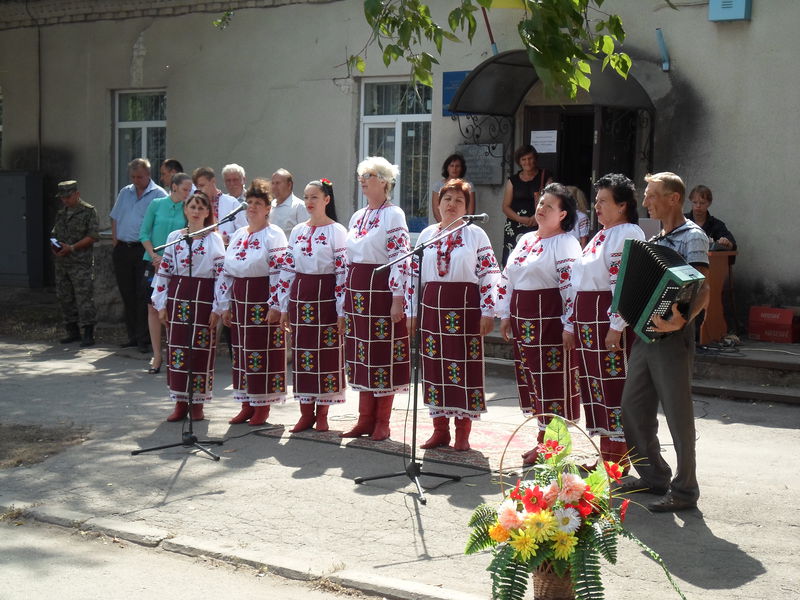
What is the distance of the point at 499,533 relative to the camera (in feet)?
13.0

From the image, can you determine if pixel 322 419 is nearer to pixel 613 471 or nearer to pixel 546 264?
pixel 546 264

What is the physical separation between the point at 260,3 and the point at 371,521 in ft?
34.6

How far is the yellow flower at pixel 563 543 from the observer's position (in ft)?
12.8

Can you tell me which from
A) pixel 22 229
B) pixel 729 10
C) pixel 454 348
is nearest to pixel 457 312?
pixel 454 348

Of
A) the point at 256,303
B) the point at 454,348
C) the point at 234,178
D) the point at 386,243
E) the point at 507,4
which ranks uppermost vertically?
the point at 507,4

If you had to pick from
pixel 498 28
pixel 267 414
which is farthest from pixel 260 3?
pixel 267 414

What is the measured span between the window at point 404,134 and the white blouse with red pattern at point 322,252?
5771mm

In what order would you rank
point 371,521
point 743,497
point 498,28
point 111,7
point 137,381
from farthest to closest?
1. point 111,7
2. point 498,28
3. point 137,381
4. point 743,497
5. point 371,521

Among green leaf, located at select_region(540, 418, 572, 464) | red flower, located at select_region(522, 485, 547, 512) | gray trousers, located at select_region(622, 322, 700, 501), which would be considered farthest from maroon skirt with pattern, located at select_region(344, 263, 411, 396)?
red flower, located at select_region(522, 485, 547, 512)

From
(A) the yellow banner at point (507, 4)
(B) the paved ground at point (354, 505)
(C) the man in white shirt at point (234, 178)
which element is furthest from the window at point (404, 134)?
(B) the paved ground at point (354, 505)

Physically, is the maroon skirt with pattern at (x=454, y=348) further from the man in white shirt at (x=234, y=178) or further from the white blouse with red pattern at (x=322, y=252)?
the man in white shirt at (x=234, y=178)

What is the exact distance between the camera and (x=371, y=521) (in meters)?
6.02

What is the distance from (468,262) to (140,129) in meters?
10.7

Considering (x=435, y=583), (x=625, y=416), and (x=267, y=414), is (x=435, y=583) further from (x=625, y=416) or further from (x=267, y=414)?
(x=267, y=414)
